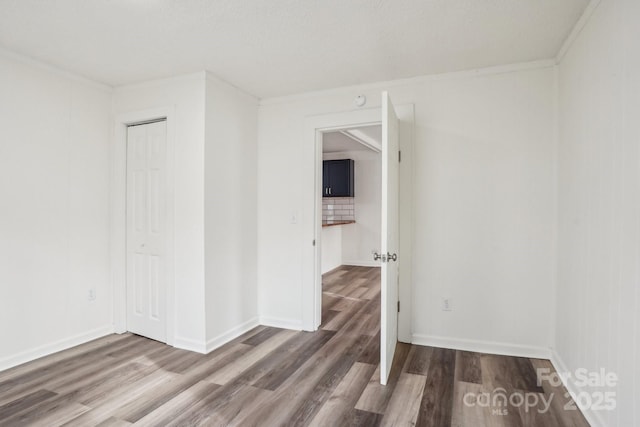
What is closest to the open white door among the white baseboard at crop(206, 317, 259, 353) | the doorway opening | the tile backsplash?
the white baseboard at crop(206, 317, 259, 353)

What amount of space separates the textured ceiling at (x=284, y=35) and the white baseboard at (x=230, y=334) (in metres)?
2.36

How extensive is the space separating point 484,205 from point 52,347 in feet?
12.6

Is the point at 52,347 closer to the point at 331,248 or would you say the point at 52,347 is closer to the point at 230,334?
the point at 230,334

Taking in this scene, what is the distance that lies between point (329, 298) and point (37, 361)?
10.2ft

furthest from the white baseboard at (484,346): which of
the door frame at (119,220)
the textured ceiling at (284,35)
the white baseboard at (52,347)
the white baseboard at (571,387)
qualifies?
the white baseboard at (52,347)

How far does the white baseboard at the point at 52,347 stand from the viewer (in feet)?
8.65

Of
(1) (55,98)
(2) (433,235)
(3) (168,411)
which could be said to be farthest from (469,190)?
(1) (55,98)

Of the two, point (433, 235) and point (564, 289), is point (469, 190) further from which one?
point (564, 289)

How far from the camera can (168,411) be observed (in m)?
2.09

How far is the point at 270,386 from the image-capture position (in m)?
2.41

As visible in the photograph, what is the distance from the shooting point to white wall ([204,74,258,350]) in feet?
10.0

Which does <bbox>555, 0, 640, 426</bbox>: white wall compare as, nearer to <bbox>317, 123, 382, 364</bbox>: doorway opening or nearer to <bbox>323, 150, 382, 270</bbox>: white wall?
<bbox>317, 123, 382, 364</bbox>: doorway opening

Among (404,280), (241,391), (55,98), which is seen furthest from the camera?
(404,280)

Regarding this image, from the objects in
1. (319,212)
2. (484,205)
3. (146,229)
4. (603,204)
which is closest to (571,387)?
(603,204)
